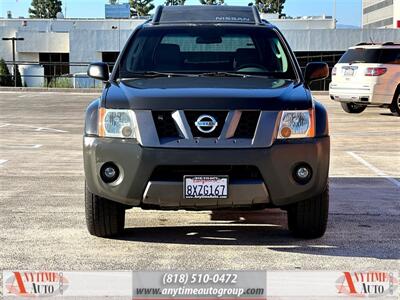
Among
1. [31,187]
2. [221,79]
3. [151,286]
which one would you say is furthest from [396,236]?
[31,187]

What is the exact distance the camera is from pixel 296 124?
5344mm

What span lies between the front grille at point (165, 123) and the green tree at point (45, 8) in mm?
101264

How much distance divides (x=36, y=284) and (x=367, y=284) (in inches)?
87.8

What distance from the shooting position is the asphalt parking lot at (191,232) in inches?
206

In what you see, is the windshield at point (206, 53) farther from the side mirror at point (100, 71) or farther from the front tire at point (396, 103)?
the front tire at point (396, 103)

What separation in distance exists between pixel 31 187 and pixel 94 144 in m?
3.27

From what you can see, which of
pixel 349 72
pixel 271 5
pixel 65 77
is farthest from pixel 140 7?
pixel 349 72

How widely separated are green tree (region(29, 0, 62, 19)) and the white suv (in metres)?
90.5

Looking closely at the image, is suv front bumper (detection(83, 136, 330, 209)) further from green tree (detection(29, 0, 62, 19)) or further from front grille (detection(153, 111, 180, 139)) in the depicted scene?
green tree (detection(29, 0, 62, 19))

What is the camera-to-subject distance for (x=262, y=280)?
4836 millimetres

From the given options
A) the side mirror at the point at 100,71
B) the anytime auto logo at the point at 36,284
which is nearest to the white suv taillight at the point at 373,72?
the side mirror at the point at 100,71

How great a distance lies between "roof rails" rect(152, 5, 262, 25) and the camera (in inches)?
277

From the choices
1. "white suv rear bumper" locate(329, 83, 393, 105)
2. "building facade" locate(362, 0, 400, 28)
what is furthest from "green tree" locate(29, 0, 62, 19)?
"white suv rear bumper" locate(329, 83, 393, 105)

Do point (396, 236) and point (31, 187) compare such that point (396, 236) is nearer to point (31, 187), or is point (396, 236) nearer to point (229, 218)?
point (229, 218)
